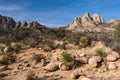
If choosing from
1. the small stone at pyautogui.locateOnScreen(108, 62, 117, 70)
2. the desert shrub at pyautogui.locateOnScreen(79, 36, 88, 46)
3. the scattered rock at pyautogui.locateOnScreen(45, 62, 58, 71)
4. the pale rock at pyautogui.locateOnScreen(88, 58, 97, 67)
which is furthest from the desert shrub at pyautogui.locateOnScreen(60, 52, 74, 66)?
the desert shrub at pyautogui.locateOnScreen(79, 36, 88, 46)

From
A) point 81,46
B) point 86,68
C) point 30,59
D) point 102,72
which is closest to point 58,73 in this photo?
point 86,68

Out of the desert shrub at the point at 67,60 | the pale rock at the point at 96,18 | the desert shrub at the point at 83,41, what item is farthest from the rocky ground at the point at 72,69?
the pale rock at the point at 96,18

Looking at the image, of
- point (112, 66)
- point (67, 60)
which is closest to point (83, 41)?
point (67, 60)

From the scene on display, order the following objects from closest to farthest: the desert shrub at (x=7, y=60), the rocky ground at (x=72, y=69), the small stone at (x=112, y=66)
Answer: the rocky ground at (x=72, y=69) < the small stone at (x=112, y=66) < the desert shrub at (x=7, y=60)

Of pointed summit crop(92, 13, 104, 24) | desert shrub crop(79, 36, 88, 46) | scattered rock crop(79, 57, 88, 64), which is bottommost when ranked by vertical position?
scattered rock crop(79, 57, 88, 64)

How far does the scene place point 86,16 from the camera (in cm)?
9175

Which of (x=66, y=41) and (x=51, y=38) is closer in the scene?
(x=66, y=41)

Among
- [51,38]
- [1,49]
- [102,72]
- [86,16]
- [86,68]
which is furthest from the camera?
[86,16]

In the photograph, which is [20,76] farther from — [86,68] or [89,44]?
[89,44]

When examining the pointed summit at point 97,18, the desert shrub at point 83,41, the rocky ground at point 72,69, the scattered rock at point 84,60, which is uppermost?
the pointed summit at point 97,18

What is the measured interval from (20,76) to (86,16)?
83342mm

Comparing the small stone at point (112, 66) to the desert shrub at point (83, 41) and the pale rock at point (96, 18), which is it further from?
the pale rock at point (96, 18)

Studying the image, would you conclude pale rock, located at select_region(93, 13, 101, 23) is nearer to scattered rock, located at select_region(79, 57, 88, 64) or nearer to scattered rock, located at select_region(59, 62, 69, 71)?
scattered rock, located at select_region(79, 57, 88, 64)

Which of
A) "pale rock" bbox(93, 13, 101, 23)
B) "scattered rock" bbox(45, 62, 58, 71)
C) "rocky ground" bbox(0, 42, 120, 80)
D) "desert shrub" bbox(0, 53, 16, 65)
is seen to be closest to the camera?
"rocky ground" bbox(0, 42, 120, 80)
